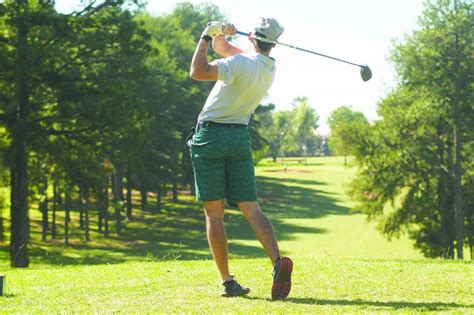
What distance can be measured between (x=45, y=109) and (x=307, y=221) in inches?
1459

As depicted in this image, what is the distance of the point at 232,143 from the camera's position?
618 centimetres

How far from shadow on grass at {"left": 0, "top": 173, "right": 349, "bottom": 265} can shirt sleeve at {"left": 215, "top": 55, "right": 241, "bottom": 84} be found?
2129 centimetres

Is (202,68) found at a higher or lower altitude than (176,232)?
higher

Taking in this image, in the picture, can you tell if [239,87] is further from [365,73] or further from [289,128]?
[289,128]

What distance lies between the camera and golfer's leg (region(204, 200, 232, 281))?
6.32 meters

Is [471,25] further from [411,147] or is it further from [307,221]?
[307,221]

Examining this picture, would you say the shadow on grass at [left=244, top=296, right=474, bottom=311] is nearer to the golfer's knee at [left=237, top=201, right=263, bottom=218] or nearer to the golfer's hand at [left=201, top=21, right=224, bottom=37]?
the golfer's knee at [left=237, top=201, right=263, bottom=218]

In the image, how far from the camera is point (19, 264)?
2522 centimetres

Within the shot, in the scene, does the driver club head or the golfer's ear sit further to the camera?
the driver club head

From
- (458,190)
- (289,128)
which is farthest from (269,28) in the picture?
(289,128)

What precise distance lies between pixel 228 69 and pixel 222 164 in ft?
2.43

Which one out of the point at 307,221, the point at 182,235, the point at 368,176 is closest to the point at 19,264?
the point at 368,176

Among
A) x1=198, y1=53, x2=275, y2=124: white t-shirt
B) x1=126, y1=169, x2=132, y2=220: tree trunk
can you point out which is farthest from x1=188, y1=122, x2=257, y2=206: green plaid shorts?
x1=126, y1=169, x2=132, y2=220: tree trunk

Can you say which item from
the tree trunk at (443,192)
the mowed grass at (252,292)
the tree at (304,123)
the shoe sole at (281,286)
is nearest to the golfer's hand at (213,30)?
the shoe sole at (281,286)
